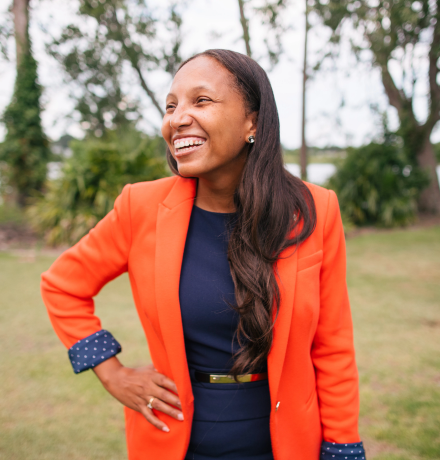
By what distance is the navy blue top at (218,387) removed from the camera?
1492mm

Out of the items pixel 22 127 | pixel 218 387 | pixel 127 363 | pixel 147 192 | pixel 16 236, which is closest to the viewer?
pixel 218 387

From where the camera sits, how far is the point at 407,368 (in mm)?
3979

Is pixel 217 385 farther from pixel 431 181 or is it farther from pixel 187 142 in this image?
pixel 431 181

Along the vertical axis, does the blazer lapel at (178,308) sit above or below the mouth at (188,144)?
below

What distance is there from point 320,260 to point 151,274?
0.62 metres

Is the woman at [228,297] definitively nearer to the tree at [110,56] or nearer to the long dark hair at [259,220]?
the long dark hair at [259,220]

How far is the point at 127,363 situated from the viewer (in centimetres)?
409

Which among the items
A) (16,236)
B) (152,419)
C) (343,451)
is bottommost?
(16,236)

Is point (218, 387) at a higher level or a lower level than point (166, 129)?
lower

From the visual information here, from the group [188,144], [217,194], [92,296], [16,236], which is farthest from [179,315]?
[16,236]

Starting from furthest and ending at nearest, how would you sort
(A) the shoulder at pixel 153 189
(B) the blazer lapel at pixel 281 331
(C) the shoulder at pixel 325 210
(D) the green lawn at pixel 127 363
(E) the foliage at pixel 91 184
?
(E) the foliage at pixel 91 184
(D) the green lawn at pixel 127 363
(A) the shoulder at pixel 153 189
(C) the shoulder at pixel 325 210
(B) the blazer lapel at pixel 281 331

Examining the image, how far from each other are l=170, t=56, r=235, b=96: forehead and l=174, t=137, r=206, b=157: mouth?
7.1 inches

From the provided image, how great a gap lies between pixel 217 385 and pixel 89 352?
0.52 m

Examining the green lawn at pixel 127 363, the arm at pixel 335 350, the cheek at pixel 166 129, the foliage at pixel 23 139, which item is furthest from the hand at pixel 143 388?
the foliage at pixel 23 139
